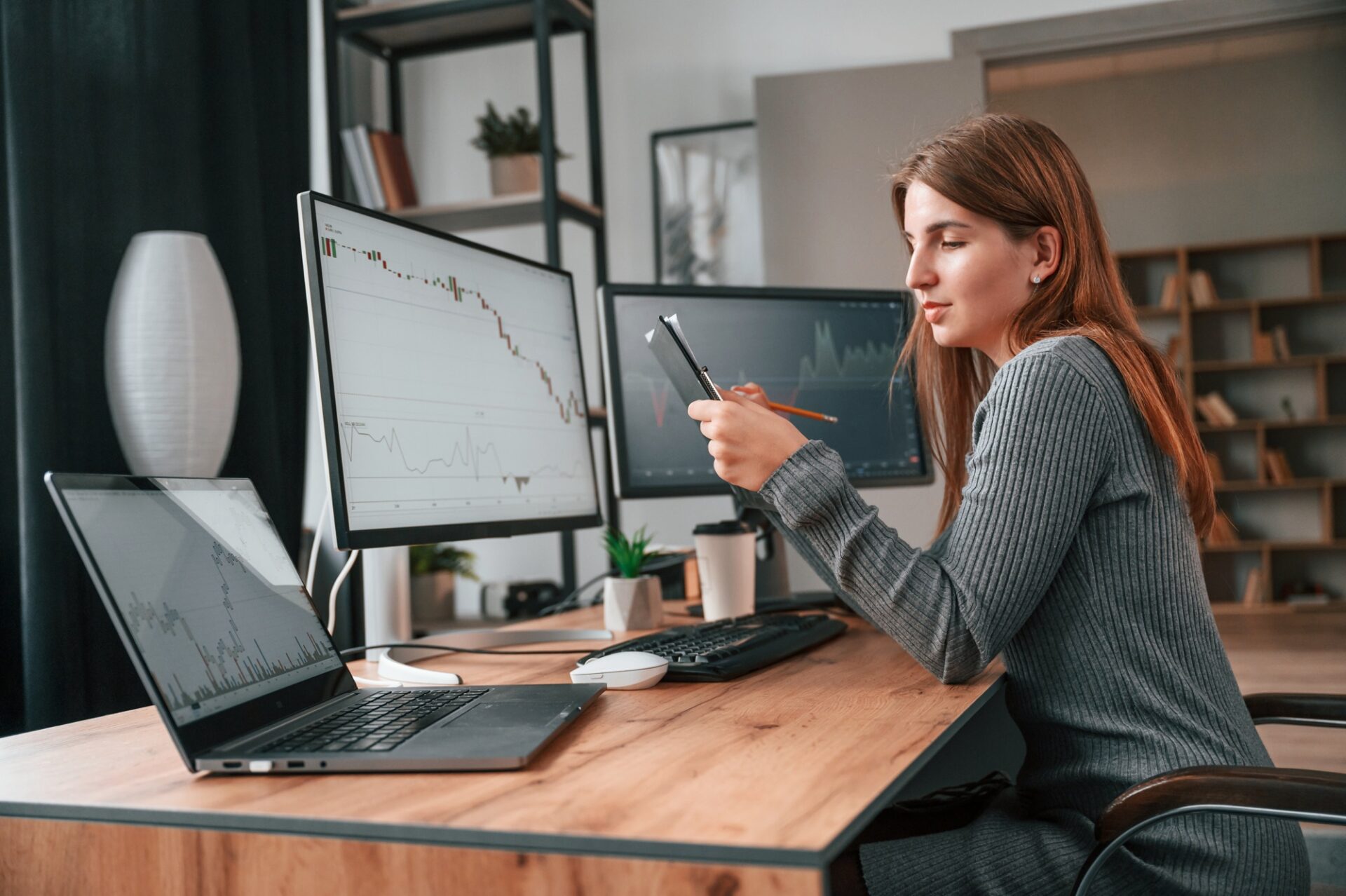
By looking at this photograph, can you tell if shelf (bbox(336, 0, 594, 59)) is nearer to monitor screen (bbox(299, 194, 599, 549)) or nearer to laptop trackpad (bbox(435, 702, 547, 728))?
monitor screen (bbox(299, 194, 599, 549))

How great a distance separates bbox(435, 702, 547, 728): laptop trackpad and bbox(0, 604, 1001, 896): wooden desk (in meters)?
0.03

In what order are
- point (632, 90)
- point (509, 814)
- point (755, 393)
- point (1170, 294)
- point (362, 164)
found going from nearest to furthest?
point (509, 814) < point (755, 393) < point (362, 164) < point (632, 90) < point (1170, 294)

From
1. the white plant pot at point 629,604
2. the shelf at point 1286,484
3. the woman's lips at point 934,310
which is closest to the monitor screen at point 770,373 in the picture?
the white plant pot at point 629,604

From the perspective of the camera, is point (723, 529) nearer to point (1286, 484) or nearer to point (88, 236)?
point (88, 236)

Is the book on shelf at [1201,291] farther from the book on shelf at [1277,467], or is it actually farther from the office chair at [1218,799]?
the office chair at [1218,799]

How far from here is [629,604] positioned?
1.52 metres

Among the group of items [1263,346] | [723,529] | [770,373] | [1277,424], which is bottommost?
[723,529]

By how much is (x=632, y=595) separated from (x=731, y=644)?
349 millimetres

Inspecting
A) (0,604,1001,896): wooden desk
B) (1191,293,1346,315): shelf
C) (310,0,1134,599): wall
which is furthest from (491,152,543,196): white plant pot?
(1191,293,1346,315): shelf

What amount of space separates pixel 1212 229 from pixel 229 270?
5511 mm

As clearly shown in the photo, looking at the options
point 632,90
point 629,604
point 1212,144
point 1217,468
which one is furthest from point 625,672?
point 1212,144

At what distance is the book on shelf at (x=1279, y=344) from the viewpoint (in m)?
5.96

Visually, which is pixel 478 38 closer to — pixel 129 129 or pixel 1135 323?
pixel 129 129

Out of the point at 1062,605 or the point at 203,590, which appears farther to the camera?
the point at 1062,605
